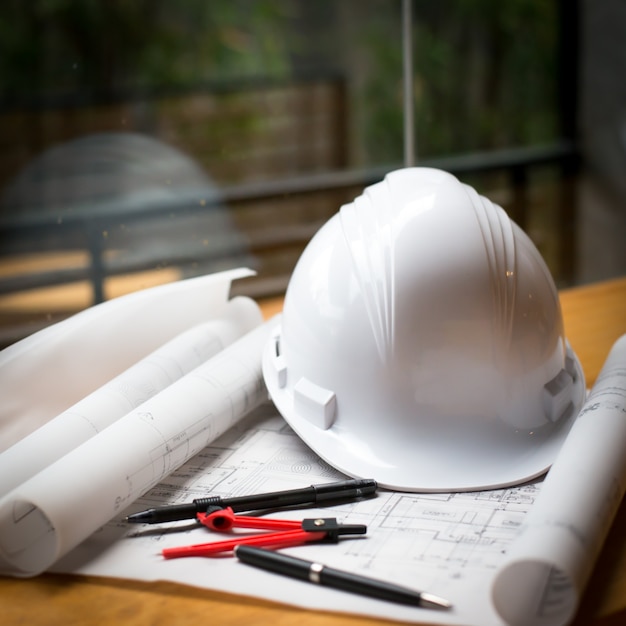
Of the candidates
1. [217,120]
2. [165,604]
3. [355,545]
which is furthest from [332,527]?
[217,120]

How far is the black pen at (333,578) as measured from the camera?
20.9 inches

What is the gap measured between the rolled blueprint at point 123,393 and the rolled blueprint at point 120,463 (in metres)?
0.03

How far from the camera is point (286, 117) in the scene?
249 centimetres

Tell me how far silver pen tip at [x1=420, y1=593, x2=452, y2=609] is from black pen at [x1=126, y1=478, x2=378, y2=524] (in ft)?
0.48

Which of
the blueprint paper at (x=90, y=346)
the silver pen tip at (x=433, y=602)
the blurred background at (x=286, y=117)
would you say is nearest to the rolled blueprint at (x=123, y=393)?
the blueprint paper at (x=90, y=346)

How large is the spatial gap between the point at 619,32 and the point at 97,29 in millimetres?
1452

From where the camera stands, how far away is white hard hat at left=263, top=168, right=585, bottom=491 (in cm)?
68

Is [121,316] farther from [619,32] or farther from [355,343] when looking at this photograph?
[619,32]

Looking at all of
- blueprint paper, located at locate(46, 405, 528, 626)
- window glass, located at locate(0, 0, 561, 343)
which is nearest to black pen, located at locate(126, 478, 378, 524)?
blueprint paper, located at locate(46, 405, 528, 626)

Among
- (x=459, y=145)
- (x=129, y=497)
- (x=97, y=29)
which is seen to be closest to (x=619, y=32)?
(x=459, y=145)

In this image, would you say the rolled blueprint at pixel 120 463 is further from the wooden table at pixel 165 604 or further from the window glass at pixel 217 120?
the window glass at pixel 217 120

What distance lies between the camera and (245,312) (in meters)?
0.96

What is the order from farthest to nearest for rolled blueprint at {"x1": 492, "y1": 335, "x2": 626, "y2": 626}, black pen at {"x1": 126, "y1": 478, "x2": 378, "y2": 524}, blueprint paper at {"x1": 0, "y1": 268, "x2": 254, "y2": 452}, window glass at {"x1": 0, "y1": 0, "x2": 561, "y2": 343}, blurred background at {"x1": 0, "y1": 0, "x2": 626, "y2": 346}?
blurred background at {"x1": 0, "y1": 0, "x2": 626, "y2": 346} < window glass at {"x1": 0, "y1": 0, "x2": 561, "y2": 343} < blueprint paper at {"x1": 0, "y1": 268, "x2": 254, "y2": 452} < black pen at {"x1": 126, "y1": 478, "x2": 378, "y2": 524} < rolled blueprint at {"x1": 492, "y1": 335, "x2": 626, "y2": 626}

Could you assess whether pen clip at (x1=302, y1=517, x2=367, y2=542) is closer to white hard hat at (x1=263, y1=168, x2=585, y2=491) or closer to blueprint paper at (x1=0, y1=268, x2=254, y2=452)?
white hard hat at (x1=263, y1=168, x2=585, y2=491)
